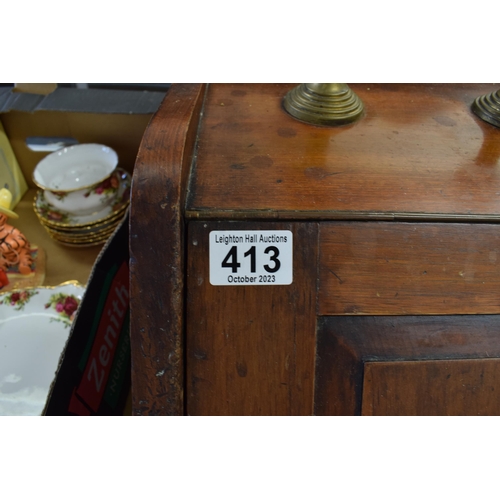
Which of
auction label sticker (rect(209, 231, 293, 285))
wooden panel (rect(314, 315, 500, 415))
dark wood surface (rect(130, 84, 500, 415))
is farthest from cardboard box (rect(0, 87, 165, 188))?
wooden panel (rect(314, 315, 500, 415))

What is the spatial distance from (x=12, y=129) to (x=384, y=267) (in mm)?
973

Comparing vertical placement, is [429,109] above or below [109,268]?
above

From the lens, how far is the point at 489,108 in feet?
2.48

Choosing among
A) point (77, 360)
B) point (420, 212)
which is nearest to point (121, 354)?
point (77, 360)

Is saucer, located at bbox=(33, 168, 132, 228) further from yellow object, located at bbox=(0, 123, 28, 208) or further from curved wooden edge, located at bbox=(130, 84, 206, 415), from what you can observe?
curved wooden edge, located at bbox=(130, 84, 206, 415)

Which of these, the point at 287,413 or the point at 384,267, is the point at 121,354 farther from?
the point at 384,267

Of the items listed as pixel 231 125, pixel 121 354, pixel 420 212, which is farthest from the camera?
pixel 121 354

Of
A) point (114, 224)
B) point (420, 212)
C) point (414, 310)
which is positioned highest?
point (420, 212)

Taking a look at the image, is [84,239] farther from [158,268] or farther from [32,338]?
[158,268]

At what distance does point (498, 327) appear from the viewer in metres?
0.65

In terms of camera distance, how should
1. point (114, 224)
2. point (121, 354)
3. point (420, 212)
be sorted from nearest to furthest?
point (420, 212) → point (121, 354) → point (114, 224)

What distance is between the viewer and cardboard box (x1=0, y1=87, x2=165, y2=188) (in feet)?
3.56

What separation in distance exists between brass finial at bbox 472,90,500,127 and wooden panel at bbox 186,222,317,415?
1.27ft

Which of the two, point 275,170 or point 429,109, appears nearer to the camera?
point 275,170
